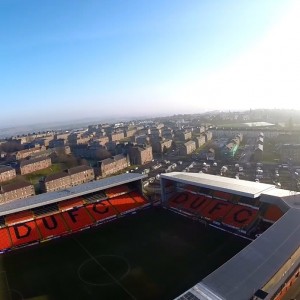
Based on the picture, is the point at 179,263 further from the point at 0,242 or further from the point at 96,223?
the point at 0,242

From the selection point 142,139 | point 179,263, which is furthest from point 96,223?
point 142,139

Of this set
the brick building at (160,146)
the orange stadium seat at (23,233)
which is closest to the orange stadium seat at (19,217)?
the orange stadium seat at (23,233)

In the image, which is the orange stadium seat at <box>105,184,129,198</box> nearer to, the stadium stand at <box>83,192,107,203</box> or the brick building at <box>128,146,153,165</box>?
the stadium stand at <box>83,192,107,203</box>

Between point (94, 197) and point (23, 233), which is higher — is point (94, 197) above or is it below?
above

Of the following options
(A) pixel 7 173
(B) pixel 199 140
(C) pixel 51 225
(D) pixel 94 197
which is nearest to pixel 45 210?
(C) pixel 51 225

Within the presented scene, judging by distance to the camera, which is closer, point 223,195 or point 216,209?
point 216,209

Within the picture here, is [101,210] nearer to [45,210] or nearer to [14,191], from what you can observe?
[45,210]

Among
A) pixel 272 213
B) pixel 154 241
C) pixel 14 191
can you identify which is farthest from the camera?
pixel 14 191
